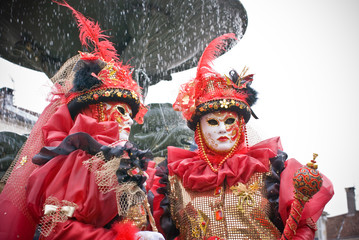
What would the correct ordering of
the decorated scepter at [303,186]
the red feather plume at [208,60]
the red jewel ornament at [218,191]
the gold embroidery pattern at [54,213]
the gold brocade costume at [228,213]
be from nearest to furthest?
the decorated scepter at [303,186] → the gold embroidery pattern at [54,213] → the gold brocade costume at [228,213] → the red jewel ornament at [218,191] → the red feather plume at [208,60]

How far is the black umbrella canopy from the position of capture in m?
5.95

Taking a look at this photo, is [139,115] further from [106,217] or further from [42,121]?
[106,217]

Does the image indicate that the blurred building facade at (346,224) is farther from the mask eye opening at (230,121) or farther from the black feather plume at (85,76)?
the black feather plume at (85,76)

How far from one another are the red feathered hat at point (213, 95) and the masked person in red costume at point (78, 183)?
0.96 m

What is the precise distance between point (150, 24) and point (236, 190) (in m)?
3.31

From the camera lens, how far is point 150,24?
6176 mm

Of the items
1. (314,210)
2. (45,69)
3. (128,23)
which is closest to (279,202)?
(314,210)

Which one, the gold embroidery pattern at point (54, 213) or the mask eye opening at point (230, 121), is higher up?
the mask eye opening at point (230, 121)

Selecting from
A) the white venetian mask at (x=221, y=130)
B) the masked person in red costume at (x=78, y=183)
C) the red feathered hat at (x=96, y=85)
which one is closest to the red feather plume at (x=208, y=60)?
the white venetian mask at (x=221, y=130)

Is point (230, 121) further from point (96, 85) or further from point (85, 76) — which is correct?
point (85, 76)

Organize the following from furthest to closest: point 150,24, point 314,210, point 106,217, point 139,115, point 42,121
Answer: point 150,24 → point 139,115 → point 42,121 → point 314,210 → point 106,217

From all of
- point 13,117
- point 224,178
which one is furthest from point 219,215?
point 13,117

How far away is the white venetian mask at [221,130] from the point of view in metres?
4.23

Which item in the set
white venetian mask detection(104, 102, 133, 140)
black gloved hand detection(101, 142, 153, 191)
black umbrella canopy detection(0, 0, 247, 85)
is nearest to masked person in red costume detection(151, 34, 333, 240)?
white venetian mask detection(104, 102, 133, 140)
